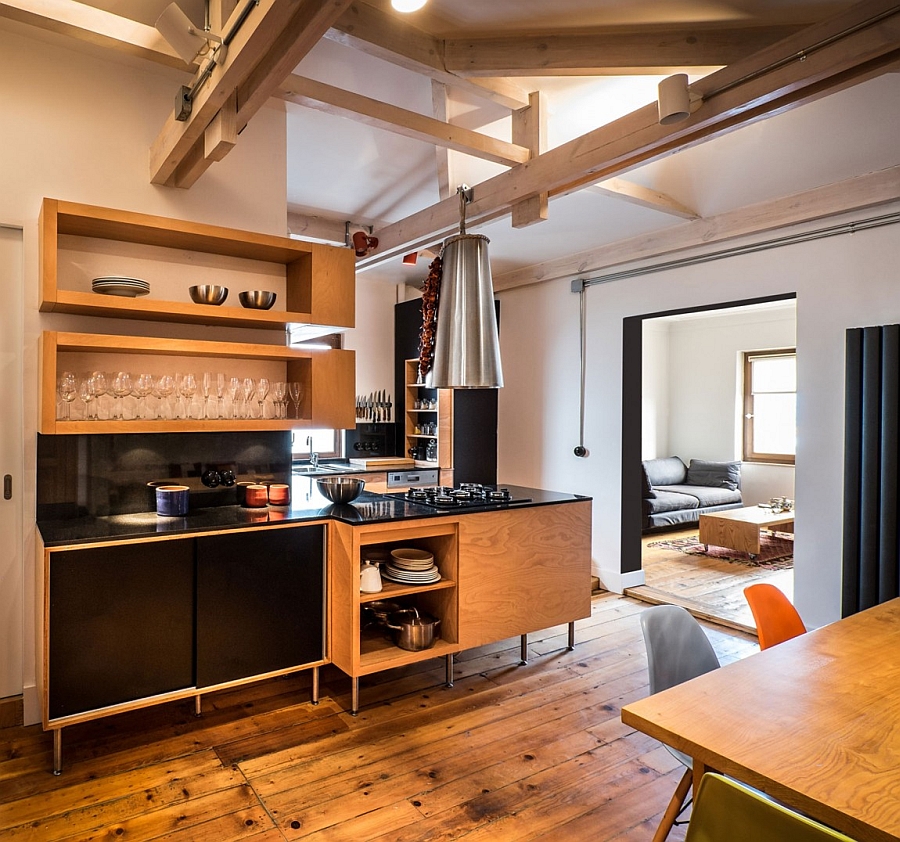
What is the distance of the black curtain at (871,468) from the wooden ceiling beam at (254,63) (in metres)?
3.12

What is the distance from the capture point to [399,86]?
337 cm

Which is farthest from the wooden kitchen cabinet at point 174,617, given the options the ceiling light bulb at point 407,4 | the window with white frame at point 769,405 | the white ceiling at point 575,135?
the window with white frame at point 769,405

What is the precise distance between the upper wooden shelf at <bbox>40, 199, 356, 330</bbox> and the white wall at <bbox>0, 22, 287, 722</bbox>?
0.48 ft

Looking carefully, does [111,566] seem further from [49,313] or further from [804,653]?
[804,653]

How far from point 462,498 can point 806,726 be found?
226 cm

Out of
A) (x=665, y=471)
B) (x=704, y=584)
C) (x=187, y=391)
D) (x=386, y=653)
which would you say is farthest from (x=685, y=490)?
(x=187, y=391)

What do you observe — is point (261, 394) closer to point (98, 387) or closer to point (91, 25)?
point (98, 387)

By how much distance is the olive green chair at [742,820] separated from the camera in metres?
A: 0.90

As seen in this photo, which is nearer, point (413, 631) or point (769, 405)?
point (413, 631)

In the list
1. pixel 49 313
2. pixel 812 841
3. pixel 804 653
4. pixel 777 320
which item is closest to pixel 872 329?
pixel 804 653

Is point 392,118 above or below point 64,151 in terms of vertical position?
above

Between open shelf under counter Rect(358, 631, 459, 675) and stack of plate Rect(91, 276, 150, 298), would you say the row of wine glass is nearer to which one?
stack of plate Rect(91, 276, 150, 298)

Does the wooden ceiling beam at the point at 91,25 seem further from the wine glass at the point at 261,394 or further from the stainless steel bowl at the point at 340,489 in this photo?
the stainless steel bowl at the point at 340,489

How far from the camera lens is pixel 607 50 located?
2.83 m
